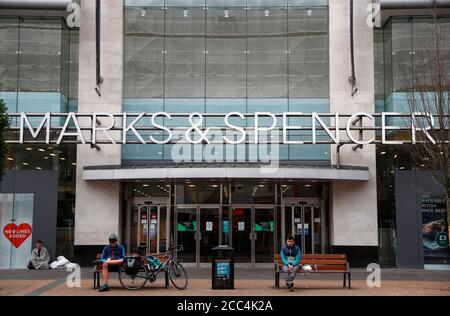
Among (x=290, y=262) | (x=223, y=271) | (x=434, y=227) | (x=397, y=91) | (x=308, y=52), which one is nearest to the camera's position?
(x=223, y=271)

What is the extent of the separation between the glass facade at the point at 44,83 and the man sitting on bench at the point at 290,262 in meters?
9.67

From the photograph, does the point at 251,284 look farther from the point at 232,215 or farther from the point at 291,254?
the point at 232,215

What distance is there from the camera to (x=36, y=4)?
881 inches

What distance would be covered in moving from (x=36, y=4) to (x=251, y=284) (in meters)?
12.9

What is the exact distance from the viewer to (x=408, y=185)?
2248 centimetres

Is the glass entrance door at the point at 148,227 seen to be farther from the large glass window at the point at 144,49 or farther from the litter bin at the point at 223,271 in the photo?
the litter bin at the point at 223,271

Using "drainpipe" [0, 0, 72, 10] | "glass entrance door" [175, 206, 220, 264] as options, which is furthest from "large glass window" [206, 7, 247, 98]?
"drainpipe" [0, 0, 72, 10]

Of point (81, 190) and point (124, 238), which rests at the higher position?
point (81, 190)

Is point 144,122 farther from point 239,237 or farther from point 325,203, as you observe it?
point 325,203

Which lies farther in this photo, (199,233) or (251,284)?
(199,233)

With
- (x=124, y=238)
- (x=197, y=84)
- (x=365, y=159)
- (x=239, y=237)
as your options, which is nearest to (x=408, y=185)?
(x=365, y=159)

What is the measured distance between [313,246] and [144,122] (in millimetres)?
7787

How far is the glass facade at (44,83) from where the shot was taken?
74.2ft

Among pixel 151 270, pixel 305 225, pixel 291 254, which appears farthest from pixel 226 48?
pixel 151 270
